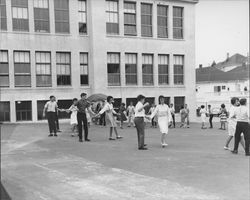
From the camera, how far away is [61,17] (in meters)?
3.05

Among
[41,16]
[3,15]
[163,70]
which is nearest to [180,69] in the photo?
[163,70]

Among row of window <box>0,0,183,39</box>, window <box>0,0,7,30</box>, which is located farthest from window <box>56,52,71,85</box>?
window <box>0,0,7,30</box>

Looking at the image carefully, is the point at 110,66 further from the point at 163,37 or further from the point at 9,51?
the point at 9,51

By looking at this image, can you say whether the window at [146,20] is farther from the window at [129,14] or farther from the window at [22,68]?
the window at [22,68]

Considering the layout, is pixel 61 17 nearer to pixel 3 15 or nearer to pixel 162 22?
pixel 3 15

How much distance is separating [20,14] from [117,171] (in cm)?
388

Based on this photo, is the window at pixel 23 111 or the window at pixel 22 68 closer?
the window at pixel 22 68

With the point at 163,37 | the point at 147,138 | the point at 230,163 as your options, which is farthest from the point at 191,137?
the point at 163,37

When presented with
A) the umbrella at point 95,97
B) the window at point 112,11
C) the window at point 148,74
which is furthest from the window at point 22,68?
the umbrella at point 95,97

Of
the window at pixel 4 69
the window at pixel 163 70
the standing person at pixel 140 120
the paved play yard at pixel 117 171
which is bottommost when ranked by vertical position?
the paved play yard at pixel 117 171

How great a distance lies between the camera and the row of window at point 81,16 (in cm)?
282

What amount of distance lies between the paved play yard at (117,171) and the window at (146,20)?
1858 millimetres

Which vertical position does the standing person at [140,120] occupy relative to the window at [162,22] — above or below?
below

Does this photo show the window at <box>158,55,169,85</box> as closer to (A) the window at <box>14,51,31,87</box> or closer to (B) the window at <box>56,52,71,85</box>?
(B) the window at <box>56,52,71,85</box>
